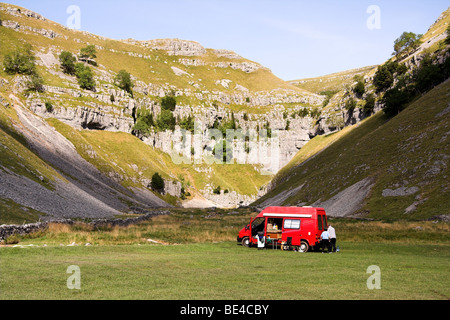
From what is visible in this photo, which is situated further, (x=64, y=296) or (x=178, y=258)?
(x=178, y=258)

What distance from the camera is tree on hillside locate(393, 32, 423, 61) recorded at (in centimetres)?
15486

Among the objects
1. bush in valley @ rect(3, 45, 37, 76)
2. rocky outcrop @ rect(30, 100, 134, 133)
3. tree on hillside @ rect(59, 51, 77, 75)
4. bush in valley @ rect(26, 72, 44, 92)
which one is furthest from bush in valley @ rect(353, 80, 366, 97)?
tree on hillside @ rect(59, 51, 77, 75)

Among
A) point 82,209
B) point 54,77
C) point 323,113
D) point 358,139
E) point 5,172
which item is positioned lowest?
point 82,209

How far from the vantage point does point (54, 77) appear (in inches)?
6890

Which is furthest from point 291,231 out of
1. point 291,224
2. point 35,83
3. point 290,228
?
point 35,83

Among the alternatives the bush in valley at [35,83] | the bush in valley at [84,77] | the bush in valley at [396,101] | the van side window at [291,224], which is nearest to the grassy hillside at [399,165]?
the bush in valley at [396,101]

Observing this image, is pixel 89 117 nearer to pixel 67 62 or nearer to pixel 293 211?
pixel 67 62

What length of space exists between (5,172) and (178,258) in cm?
5336

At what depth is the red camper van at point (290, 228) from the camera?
31.9 m

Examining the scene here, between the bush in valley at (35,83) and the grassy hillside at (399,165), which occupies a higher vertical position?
the bush in valley at (35,83)

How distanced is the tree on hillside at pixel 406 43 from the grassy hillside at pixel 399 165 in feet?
150

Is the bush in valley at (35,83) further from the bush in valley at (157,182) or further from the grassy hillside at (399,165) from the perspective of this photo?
the grassy hillside at (399,165)

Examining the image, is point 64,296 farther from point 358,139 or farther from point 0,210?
point 358,139
